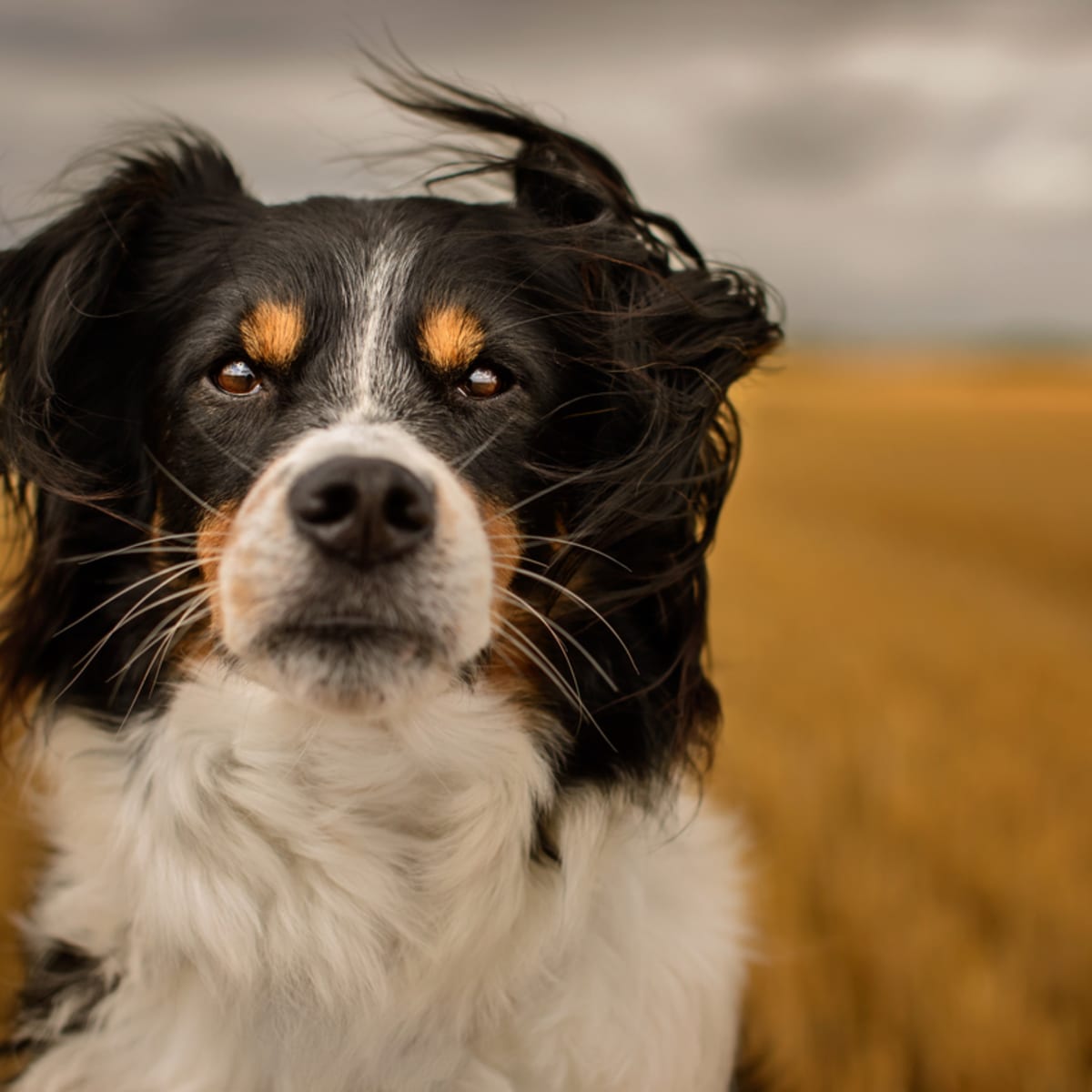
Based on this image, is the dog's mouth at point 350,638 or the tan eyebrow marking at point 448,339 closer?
the dog's mouth at point 350,638

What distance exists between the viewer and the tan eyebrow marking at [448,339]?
105 inches

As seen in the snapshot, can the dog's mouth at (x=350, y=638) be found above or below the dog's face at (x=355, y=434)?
below

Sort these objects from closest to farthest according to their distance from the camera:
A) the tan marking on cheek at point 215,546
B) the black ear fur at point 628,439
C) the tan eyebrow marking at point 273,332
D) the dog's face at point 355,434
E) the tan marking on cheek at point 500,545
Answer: the dog's face at point 355,434 → the tan marking on cheek at point 215,546 → the tan marking on cheek at point 500,545 → the tan eyebrow marking at point 273,332 → the black ear fur at point 628,439

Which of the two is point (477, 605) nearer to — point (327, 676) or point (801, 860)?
point (327, 676)

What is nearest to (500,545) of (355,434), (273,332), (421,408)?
(421,408)

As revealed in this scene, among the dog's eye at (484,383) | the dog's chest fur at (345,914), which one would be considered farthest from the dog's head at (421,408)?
the dog's chest fur at (345,914)

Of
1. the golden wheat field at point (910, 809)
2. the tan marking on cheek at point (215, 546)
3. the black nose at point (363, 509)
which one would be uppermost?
the black nose at point (363, 509)

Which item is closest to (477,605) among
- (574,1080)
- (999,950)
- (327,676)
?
(327,676)

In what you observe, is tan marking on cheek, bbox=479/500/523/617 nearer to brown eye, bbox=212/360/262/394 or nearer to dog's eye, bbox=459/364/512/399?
dog's eye, bbox=459/364/512/399

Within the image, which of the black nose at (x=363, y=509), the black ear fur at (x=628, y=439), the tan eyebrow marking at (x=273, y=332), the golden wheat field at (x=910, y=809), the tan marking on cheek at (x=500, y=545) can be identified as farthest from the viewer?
the golden wheat field at (x=910, y=809)

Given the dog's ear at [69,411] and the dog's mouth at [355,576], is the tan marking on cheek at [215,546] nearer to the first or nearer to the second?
the dog's mouth at [355,576]

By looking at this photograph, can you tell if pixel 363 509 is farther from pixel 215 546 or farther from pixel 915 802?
pixel 915 802

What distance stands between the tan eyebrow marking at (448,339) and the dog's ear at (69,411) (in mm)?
776

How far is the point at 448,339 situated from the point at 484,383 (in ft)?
0.43
